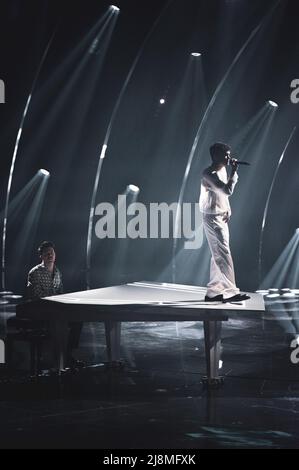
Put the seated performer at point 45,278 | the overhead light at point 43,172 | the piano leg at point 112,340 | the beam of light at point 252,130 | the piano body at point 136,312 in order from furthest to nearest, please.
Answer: the overhead light at point 43,172, the beam of light at point 252,130, the piano leg at point 112,340, the seated performer at point 45,278, the piano body at point 136,312

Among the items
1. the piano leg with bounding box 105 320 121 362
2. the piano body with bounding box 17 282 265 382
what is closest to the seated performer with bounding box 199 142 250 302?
the piano body with bounding box 17 282 265 382

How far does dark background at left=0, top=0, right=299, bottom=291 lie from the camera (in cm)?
1450

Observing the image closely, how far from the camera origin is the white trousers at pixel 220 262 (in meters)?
7.68

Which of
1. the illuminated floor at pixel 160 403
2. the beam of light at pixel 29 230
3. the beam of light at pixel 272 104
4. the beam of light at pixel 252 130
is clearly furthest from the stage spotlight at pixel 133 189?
the illuminated floor at pixel 160 403

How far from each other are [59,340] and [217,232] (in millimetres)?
1859

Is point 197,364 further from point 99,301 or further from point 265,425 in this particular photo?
point 265,425

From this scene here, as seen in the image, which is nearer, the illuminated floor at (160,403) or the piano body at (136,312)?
the illuminated floor at (160,403)

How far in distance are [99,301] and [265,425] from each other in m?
2.31

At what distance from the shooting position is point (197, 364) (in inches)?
332

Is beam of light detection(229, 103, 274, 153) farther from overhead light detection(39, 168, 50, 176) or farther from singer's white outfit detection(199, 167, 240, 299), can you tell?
singer's white outfit detection(199, 167, 240, 299)

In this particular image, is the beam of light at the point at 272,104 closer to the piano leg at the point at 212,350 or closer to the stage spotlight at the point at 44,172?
the stage spotlight at the point at 44,172

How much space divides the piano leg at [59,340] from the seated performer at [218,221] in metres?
1.42

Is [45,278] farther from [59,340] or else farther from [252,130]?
[252,130]
